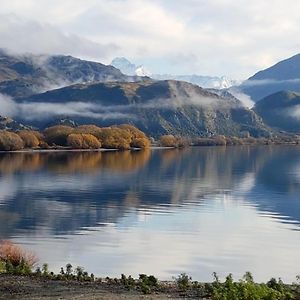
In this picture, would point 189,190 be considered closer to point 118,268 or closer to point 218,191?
point 218,191

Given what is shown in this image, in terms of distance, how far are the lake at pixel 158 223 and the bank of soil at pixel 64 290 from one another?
25.7ft

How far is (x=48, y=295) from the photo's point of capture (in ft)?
74.7

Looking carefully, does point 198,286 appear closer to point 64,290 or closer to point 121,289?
point 121,289

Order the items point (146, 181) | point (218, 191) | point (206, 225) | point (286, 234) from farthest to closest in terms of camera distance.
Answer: point (146, 181) < point (218, 191) < point (206, 225) < point (286, 234)

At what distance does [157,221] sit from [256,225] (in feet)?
31.2

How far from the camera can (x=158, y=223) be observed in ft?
178

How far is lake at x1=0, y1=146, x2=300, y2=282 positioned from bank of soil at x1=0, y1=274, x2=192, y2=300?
7846 millimetres

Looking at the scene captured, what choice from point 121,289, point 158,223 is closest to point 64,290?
point 121,289

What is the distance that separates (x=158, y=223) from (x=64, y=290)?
30.8 meters

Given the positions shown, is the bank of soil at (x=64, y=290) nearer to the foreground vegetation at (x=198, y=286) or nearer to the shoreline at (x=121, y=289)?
the shoreline at (x=121, y=289)

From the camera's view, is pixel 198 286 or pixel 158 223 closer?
pixel 198 286

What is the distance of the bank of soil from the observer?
22516 mm

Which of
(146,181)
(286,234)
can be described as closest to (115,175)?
(146,181)

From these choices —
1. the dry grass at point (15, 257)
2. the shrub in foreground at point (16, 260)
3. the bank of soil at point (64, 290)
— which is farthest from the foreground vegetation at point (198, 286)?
the dry grass at point (15, 257)
